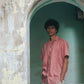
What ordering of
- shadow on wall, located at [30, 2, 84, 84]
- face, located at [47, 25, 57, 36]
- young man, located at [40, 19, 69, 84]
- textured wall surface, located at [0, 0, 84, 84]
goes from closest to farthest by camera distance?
1. textured wall surface, located at [0, 0, 84, 84]
2. young man, located at [40, 19, 69, 84]
3. face, located at [47, 25, 57, 36]
4. shadow on wall, located at [30, 2, 84, 84]

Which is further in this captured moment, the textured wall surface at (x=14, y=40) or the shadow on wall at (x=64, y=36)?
the shadow on wall at (x=64, y=36)

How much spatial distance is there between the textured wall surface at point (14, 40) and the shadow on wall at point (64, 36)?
1.24m

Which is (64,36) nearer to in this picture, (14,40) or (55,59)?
(55,59)

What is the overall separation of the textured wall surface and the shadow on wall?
124cm

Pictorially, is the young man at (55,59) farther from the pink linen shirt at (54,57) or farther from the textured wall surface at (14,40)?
the textured wall surface at (14,40)

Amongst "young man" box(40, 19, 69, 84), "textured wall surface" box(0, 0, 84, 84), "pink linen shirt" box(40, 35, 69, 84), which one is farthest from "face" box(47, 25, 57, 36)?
"textured wall surface" box(0, 0, 84, 84)

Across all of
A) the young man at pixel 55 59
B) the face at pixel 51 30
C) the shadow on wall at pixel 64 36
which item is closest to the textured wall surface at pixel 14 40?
the young man at pixel 55 59

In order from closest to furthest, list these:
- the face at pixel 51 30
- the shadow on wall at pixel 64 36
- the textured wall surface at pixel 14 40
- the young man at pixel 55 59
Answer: the textured wall surface at pixel 14 40 < the young man at pixel 55 59 < the face at pixel 51 30 < the shadow on wall at pixel 64 36

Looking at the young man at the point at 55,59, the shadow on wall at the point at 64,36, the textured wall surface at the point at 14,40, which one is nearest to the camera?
the textured wall surface at the point at 14,40

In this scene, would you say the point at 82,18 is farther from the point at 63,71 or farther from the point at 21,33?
the point at 21,33

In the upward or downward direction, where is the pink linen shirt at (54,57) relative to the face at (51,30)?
downward

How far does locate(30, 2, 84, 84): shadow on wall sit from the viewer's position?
4.51 m

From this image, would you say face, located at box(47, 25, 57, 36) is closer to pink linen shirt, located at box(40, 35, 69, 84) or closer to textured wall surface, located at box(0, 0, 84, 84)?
pink linen shirt, located at box(40, 35, 69, 84)

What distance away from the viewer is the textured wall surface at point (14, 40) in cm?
322
